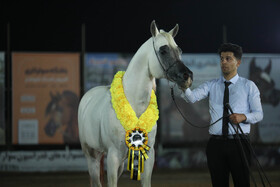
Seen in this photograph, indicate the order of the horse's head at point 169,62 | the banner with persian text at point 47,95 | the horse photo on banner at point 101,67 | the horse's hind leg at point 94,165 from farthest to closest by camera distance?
the horse photo on banner at point 101,67, the banner with persian text at point 47,95, the horse's hind leg at point 94,165, the horse's head at point 169,62

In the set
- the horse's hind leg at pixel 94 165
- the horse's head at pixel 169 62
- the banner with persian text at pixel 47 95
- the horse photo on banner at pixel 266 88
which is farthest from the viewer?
the horse photo on banner at pixel 266 88

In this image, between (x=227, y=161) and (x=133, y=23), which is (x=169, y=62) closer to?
Answer: (x=227, y=161)

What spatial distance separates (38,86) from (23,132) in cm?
105

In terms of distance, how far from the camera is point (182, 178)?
360 inches

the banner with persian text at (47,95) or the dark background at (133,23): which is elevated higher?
the dark background at (133,23)

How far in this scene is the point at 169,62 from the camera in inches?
152

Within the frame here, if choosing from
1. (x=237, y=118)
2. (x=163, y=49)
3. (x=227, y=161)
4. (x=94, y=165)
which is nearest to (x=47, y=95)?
(x=94, y=165)

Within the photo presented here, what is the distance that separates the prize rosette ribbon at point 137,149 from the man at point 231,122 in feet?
1.91

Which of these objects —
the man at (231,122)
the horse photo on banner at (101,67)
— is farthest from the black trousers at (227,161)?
the horse photo on banner at (101,67)

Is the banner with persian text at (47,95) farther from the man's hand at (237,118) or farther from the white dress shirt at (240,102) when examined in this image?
the man's hand at (237,118)

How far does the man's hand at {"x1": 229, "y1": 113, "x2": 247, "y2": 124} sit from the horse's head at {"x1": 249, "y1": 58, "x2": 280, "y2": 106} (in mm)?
6961

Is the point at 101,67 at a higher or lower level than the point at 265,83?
higher

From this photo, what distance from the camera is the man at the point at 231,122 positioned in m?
3.75

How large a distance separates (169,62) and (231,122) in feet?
2.33
